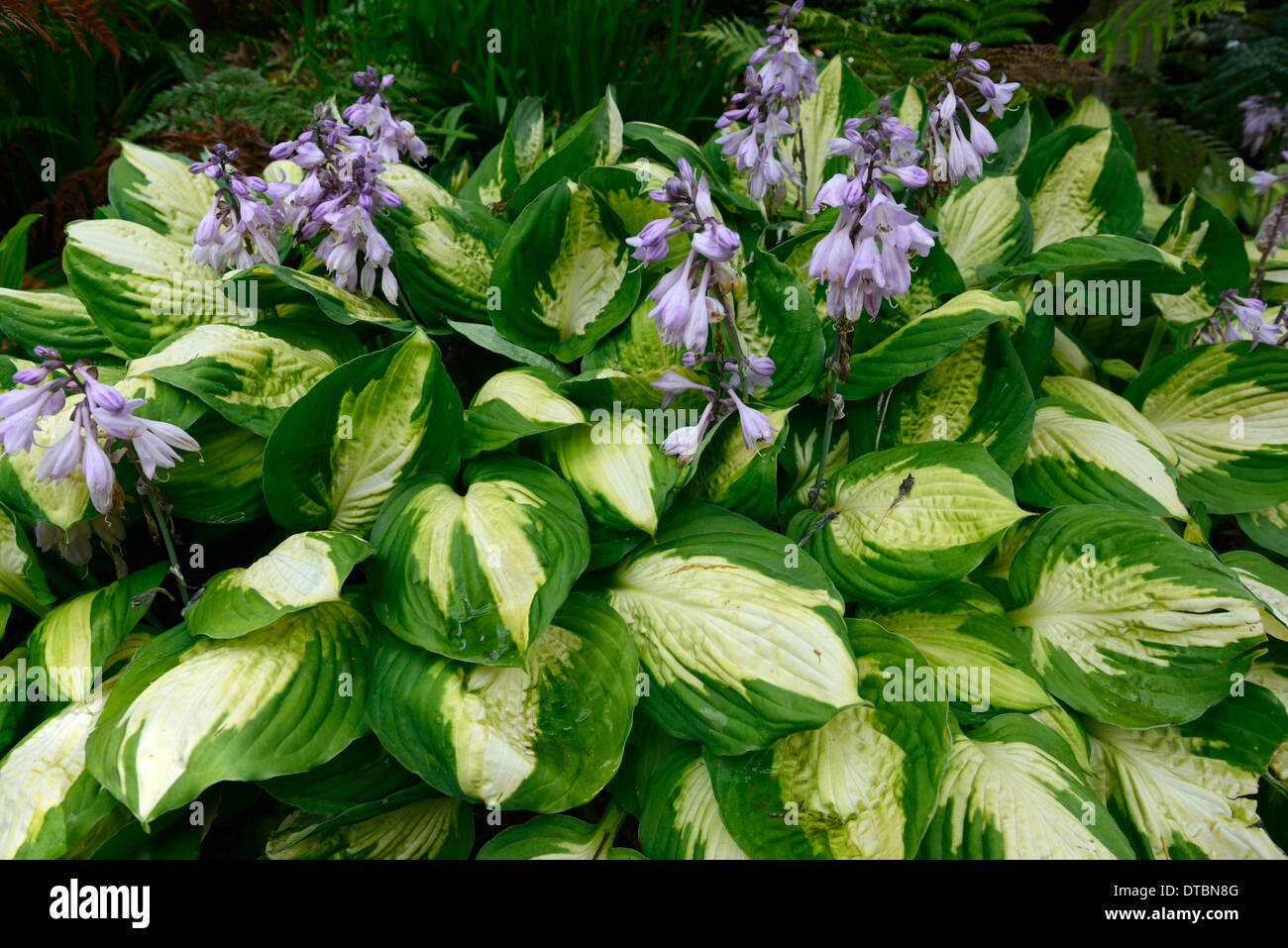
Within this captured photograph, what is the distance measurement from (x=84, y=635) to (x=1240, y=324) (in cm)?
275

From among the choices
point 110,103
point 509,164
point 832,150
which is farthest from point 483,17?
point 832,150

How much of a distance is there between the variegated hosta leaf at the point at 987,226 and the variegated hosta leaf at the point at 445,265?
1282mm

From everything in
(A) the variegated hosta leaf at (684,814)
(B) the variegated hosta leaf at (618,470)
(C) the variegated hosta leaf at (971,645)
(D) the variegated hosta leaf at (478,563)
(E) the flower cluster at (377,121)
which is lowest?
(A) the variegated hosta leaf at (684,814)

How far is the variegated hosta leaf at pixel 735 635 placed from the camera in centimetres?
146

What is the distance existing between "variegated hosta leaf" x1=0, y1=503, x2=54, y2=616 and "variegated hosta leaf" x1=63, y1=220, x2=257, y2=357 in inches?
18.2

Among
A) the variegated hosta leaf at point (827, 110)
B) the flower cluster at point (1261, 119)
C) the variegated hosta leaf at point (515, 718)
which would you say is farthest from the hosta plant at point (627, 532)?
the flower cluster at point (1261, 119)

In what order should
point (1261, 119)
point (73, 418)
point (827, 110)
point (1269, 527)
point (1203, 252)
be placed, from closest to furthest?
point (73, 418)
point (1269, 527)
point (1203, 252)
point (827, 110)
point (1261, 119)

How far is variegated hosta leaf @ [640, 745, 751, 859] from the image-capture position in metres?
1.58

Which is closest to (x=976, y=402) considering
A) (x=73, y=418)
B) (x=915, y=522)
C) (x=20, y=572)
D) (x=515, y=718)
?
(x=915, y=522)

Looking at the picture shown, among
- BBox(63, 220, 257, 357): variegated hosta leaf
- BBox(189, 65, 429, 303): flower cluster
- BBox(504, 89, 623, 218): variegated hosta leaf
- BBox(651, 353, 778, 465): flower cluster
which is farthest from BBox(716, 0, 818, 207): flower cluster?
BBox(63, 220, 257, 357): variegated hosta leaf

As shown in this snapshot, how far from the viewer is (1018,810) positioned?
1.49 metres

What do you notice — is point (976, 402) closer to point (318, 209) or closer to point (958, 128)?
point (958, 128)

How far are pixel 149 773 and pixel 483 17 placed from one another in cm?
309

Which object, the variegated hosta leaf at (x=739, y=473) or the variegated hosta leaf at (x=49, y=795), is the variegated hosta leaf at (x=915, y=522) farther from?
the variegated hosta leaf at (x=49, y=795)
